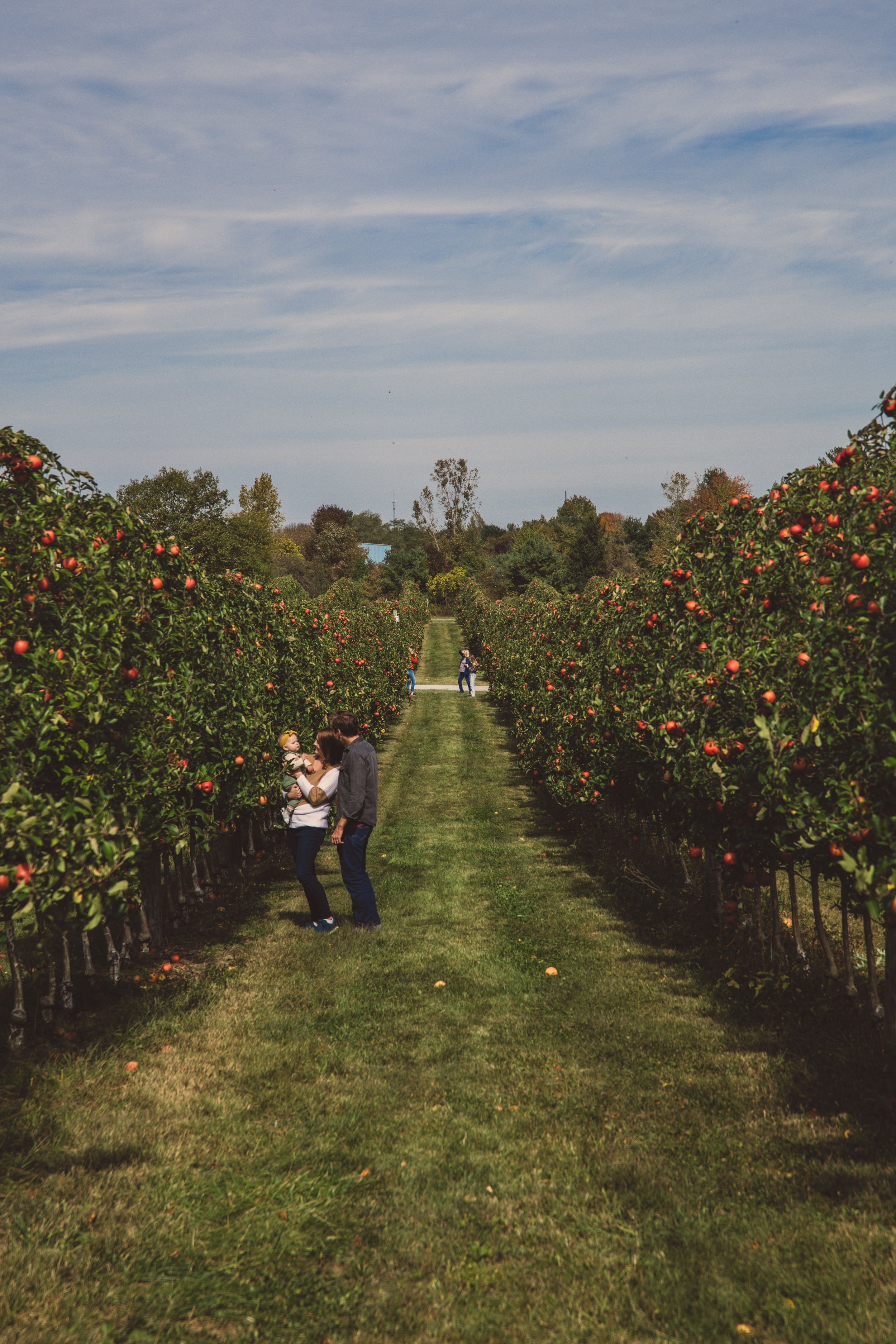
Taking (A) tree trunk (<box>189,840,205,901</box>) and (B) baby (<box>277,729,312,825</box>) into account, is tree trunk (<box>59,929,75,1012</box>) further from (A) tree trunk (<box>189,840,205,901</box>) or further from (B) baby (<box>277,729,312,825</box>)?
(B) baby (<box>277,729,312,825</box>)

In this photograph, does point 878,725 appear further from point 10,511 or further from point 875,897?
point 10,511

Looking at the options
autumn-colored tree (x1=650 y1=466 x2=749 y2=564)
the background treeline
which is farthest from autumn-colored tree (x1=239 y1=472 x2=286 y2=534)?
autumn-colored tree (x1=650 y1=466 x2=749 y2=564)

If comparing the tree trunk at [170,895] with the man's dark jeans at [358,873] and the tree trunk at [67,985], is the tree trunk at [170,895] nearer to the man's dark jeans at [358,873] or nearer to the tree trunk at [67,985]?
the man's dark jeans at [358,873]

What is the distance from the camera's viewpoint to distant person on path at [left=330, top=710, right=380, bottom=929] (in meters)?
7.11

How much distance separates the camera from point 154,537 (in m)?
5.66

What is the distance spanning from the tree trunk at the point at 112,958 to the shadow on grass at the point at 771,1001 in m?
3.98

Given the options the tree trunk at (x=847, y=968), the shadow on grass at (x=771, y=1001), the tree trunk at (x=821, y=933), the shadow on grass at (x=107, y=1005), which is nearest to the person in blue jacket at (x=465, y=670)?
the shadow on grass at (x=771, y=1001)

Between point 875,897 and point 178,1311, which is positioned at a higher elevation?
point 875,897

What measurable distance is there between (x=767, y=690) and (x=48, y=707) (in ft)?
12.6

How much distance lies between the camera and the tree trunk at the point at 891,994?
470 cm

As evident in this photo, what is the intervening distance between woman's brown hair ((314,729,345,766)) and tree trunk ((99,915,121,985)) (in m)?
2.38

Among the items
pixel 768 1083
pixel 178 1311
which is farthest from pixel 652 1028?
pixel 178 1311

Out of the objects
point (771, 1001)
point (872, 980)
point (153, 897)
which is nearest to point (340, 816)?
point (153, 897)

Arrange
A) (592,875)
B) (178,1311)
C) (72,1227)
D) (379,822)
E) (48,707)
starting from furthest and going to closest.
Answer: (379,822) < (592,875) < (48,707) < (72,1227) < (178,1311)
